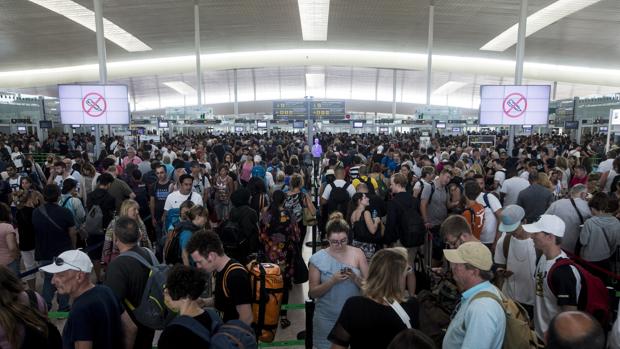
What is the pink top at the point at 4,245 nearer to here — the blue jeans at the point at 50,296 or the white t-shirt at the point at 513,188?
the blue jeans at the point at 50,296

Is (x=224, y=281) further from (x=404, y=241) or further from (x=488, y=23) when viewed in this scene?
(x=488, y=23)

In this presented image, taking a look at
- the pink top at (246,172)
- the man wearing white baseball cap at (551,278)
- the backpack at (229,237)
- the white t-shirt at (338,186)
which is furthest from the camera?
the pink top at (246,172)

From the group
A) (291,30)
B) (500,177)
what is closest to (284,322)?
(500,177)

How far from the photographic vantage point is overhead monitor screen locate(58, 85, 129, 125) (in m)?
10.3

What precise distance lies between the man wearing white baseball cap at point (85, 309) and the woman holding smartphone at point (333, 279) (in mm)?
1399

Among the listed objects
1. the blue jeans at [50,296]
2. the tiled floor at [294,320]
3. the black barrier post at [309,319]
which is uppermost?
the black barrier post at [309,319]

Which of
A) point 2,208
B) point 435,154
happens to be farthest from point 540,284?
point 435,154

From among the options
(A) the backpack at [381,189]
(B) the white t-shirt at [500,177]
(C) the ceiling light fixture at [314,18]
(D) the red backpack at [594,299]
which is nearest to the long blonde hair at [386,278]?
(D) the red backpack at [594,299]

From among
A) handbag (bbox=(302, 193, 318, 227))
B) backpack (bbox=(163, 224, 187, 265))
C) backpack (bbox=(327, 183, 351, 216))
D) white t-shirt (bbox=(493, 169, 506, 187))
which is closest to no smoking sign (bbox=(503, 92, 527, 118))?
white t-shirt (bbox=(493, 169, 506, 187))

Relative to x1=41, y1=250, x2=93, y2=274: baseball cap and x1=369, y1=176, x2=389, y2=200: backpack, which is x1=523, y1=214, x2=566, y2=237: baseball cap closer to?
x1=41, y1=250, x2=93, y2=274: baseball cap

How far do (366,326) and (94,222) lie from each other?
4.45 meters

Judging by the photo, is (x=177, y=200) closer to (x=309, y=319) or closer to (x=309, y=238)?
(x=309, y=319)

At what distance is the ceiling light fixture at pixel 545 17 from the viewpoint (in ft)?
52.3

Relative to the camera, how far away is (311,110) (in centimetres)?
2431
